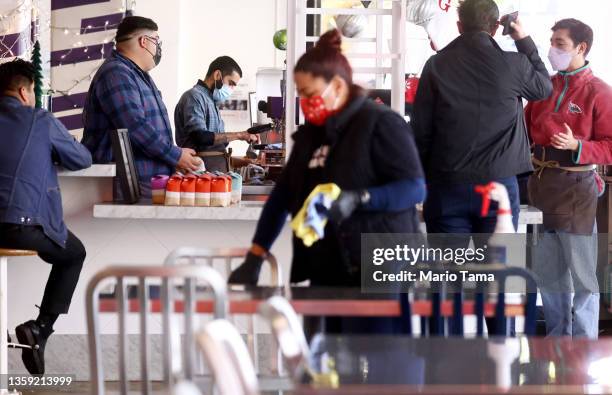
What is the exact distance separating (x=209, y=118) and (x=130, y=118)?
7.26ft

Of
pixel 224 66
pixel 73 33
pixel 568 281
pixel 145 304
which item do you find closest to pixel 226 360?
pixel 145 304

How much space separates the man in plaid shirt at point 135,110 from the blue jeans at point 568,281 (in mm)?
1824

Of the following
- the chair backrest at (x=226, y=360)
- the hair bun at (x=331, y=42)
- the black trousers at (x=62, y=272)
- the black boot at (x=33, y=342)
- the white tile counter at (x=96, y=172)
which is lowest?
the black boot at (x=33, y=342)

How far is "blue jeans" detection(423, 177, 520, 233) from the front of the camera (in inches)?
170

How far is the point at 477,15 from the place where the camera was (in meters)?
4.43

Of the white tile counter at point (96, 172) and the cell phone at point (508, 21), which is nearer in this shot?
the cell phone at point (508, 21)

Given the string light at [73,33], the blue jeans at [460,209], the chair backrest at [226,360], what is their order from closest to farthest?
the chair backrest at [226,360]
the blue jeans at [460,209]
the string light at [73,33]

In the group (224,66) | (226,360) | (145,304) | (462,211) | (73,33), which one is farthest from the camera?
(73,33)

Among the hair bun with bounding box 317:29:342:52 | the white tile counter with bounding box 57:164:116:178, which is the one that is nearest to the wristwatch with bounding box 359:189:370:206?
the hair bun with bounding box 317:29:342:52

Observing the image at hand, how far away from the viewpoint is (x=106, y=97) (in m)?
5.08

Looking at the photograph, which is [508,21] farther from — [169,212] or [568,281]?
[169,212]

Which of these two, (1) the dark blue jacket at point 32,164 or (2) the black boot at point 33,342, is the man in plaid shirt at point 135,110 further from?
(2) the black boot at point 33,342

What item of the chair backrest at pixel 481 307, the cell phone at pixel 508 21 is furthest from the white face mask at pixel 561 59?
the chair backrest at pixel 481 307

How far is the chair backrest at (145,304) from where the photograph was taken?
8.27 ft
